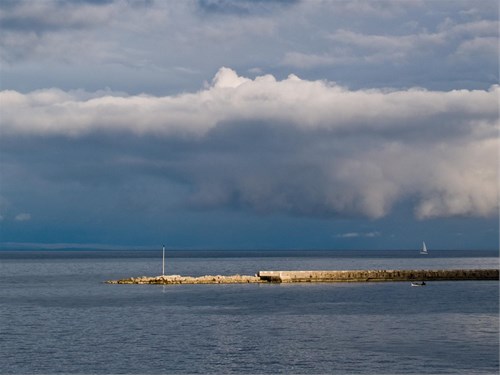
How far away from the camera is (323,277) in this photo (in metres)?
118

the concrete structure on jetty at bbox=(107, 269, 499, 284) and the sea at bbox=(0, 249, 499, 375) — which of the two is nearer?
the sea at bbox=(0, 249, 499, 375)

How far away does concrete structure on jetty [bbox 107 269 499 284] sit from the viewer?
11575cm

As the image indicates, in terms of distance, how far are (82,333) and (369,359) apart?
78.8ft

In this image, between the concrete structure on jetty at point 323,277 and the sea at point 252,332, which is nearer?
the sea at point 252,332

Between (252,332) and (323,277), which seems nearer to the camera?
(252,332)

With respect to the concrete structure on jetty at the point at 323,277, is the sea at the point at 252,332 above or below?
below

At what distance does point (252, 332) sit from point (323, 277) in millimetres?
61289

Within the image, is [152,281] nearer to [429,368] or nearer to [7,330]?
[7,330]

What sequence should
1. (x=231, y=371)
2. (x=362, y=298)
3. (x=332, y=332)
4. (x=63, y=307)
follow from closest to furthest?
1. (x=231, y=371)
2. (x=332, y=332)
3. (x=63, y=307)
4. (x=362, y=298)

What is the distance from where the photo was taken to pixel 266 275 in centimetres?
11712

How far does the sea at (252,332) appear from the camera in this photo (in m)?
43.4

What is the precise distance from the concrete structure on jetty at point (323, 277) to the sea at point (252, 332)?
57.3 feet

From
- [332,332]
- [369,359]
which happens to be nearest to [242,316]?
[332,332]

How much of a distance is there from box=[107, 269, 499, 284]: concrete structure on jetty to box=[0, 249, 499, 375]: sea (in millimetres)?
17465
